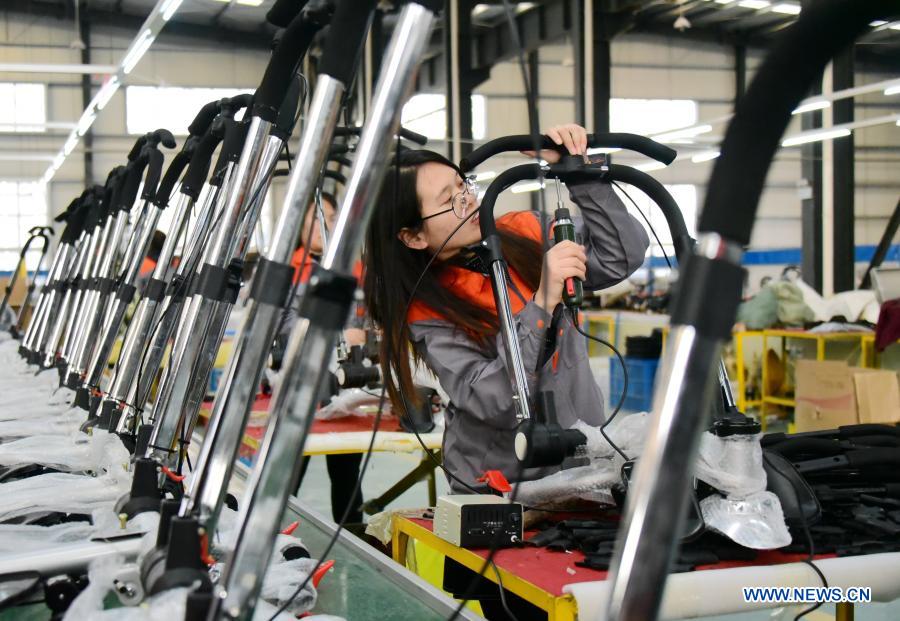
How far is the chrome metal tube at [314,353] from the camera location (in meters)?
0.60

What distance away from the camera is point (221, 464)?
30.5 inches

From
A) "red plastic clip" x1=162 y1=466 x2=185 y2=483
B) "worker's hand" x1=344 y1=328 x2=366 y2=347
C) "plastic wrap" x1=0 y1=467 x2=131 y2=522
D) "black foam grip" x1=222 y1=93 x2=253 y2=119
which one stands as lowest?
"plastic wrap" x1=0 y1=467 x2=131 y2=522

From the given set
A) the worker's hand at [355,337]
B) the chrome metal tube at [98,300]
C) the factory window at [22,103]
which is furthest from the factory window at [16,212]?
the chrome metal tube at [98,300]

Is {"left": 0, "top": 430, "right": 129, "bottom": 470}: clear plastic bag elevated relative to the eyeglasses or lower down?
lower down

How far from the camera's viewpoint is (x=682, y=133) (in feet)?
27.4

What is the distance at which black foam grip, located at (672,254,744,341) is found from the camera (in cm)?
44

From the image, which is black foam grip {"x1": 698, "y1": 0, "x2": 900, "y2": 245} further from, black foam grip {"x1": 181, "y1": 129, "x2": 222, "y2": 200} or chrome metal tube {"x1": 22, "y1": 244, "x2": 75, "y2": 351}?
chrome metal tube {"x1": 22, "y1": 244, "x2": 75, "y2": 351}

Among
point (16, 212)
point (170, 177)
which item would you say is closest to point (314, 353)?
point (170, 177)

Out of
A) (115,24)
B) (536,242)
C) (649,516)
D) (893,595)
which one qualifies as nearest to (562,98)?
(115,24)

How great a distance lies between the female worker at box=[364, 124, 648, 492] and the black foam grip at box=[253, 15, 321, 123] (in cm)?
62

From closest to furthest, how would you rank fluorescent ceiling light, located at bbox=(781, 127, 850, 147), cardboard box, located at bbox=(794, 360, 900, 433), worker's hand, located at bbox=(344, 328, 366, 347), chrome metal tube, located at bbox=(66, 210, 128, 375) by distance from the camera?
chrome metal tube, located at bbox=(66, 210, 128, 375) → worker's hand, located at bbox=(344, 328, 366, 347) → cardboard box, located at bbox=(794, 360, 900, 433) → fluorescent ceiling light, located at bbox=(781, 127, 850, 147)

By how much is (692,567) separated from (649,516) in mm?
842

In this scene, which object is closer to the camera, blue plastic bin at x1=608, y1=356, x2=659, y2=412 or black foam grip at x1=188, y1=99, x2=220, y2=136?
black foam grip at x1=188, y1=99, x2=220, y2=136

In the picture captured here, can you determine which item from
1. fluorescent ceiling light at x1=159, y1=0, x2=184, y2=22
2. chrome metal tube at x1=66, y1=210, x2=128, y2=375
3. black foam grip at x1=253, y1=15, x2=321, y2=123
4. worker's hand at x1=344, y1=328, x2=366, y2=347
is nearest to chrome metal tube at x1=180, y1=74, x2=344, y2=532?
black foam grip at x1=253, y1=15, x2=321, y2=123
